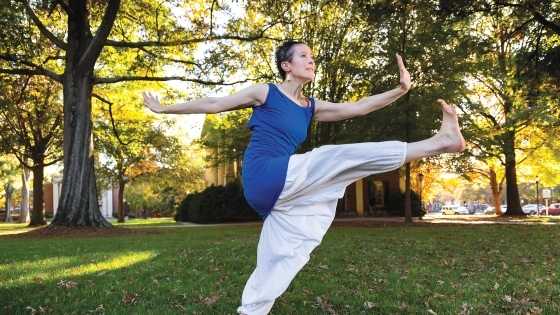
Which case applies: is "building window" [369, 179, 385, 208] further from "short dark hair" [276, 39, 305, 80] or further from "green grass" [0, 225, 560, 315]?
"short dark hair" [276, 39, 305, 80]

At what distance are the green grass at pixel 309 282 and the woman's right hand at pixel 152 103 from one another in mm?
2237

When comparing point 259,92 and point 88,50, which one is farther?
point 88,50

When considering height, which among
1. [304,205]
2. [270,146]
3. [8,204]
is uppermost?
[270,146]

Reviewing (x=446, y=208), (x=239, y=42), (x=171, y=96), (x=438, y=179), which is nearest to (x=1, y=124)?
(x=171, y=96)

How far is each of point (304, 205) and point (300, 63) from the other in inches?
39.7

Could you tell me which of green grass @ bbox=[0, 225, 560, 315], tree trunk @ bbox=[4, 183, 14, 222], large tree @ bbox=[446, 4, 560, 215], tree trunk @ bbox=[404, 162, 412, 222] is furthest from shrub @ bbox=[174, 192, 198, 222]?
tree trunk @ bbox=[4, 183, 14, 222]

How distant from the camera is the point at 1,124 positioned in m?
28.3

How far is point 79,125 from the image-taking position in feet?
59.9

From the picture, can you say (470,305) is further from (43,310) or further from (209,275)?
(43,310)

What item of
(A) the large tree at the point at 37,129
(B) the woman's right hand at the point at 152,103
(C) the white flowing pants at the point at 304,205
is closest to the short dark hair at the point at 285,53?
(C) the white flowing pants at the point at 304,205

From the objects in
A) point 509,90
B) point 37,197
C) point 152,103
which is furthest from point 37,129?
point 152,103

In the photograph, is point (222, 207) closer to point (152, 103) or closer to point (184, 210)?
point (184, 210)

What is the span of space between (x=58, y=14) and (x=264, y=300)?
22.3 meters

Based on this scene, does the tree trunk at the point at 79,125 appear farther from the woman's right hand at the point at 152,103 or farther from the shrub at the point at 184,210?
the woman's right hand at the point at 152,103
